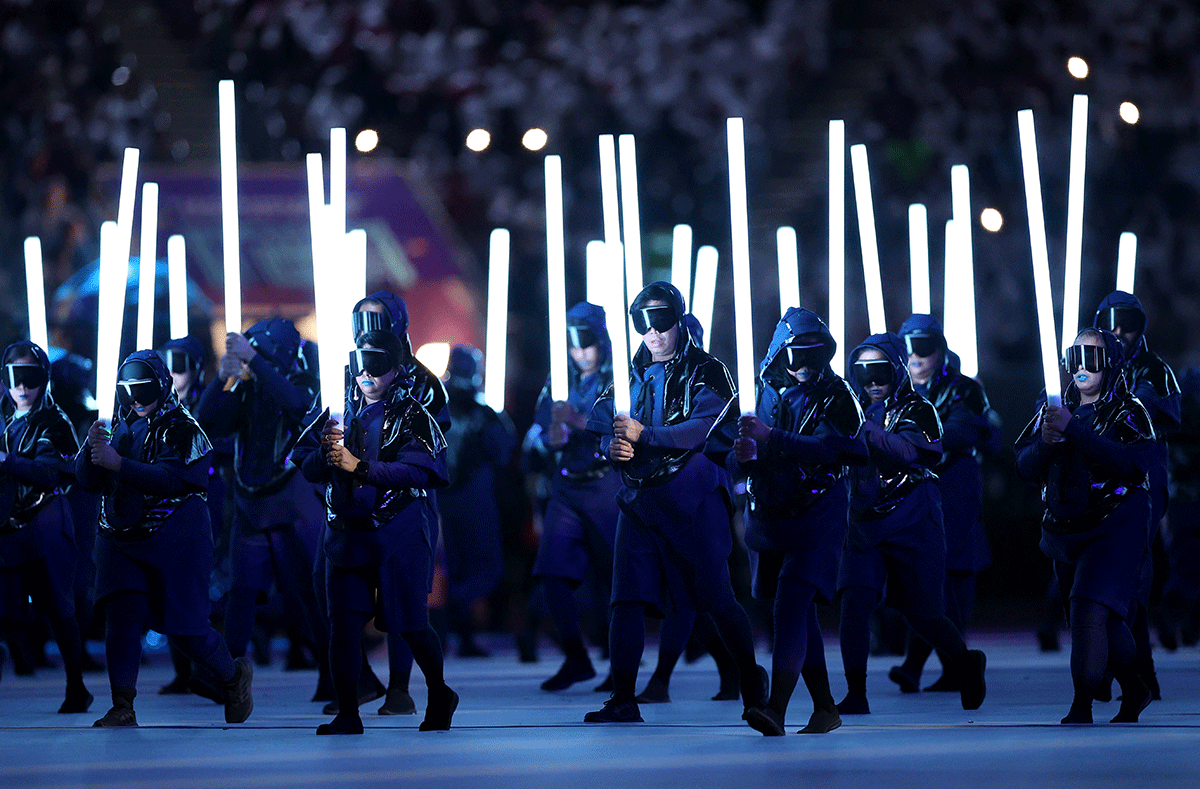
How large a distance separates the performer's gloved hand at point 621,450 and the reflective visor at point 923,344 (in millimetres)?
2473

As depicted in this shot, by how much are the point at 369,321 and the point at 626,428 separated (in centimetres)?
116

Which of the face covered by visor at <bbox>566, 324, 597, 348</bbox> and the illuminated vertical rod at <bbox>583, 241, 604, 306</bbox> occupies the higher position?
the illuminated vertical rod at <bbox>583, 241, 604, 306</bbox>

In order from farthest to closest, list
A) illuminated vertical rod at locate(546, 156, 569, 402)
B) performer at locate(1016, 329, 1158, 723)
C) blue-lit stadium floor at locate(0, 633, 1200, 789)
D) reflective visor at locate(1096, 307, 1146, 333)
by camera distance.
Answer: reflective visor at locate(1096, 307, 1146, 333), illuminated vertical rod at locate(546, 156, 569, 402), performer at locate(1016, 329, 1158, 723), blue-lit stadium floor at locate(0, 633, 1200, 789)

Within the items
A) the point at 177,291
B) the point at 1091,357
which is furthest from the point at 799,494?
the point at 177,291

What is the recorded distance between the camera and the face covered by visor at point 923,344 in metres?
9.40

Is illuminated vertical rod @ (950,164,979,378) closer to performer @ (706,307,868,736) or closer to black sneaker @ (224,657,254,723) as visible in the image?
performer @ (706,307,868,736)

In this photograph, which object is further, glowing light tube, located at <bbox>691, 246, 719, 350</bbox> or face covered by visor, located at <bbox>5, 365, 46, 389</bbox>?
glowing light tube, located at <bbox>691, 246, 719, 350</bbox>

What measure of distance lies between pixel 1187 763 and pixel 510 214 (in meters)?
11.9

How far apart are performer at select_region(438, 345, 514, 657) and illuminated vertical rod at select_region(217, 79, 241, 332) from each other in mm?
4638

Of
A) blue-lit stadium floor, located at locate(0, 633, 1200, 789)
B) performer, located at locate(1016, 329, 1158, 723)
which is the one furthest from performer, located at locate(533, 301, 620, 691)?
performer, located at locate(1016, 329, 1158, 723)

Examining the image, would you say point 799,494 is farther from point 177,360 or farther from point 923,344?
point 177,360

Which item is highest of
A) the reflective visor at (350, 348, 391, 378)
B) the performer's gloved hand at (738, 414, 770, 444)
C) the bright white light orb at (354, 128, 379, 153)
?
the bright white light orb at (354, 128, 379, 153)

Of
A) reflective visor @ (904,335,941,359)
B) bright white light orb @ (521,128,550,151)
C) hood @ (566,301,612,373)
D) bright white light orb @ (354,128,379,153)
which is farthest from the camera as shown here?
bright white light orb @ (521,128,550,151)

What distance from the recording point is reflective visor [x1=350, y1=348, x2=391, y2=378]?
7.38m
